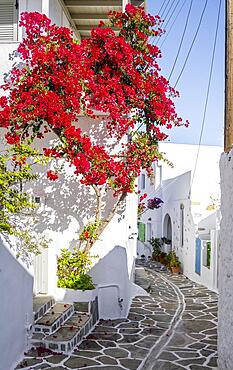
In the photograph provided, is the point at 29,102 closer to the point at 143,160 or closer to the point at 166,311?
the point at 143,160

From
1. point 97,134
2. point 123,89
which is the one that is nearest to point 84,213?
point 97,134

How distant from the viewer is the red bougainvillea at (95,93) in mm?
10969

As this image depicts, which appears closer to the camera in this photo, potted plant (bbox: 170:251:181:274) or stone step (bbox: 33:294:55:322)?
stone step (bbox: 33:294:55:322)

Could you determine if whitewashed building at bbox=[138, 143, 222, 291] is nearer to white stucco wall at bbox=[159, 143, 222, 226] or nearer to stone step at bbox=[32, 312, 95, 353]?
white stucco wall at bbox=[159, 143, 222, 226]

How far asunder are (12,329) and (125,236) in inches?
224

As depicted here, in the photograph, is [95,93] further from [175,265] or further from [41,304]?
[175,265]

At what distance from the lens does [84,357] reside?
9.78m

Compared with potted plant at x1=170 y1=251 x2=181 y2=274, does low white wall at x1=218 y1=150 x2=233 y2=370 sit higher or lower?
higher

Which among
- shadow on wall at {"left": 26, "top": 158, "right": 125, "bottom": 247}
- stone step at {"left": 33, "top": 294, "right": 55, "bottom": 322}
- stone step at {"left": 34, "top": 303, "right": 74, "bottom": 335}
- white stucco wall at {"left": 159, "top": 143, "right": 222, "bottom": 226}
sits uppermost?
white stucco wall at {"left": 159, "top": 143, "right": 222, "bottom": 226}

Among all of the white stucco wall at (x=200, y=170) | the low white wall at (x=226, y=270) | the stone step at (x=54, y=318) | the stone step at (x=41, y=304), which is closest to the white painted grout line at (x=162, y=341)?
the low white wall at (x=226, y=270)

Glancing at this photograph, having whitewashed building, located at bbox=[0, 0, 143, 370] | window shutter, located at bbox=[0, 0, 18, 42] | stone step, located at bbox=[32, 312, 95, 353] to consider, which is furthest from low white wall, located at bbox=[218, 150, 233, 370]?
window shutter, located at bbox=[0, 0, 18, 42]

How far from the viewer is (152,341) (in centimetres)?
1118

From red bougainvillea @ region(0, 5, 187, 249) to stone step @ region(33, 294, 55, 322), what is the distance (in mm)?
3435

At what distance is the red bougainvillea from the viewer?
1097 centimetres
